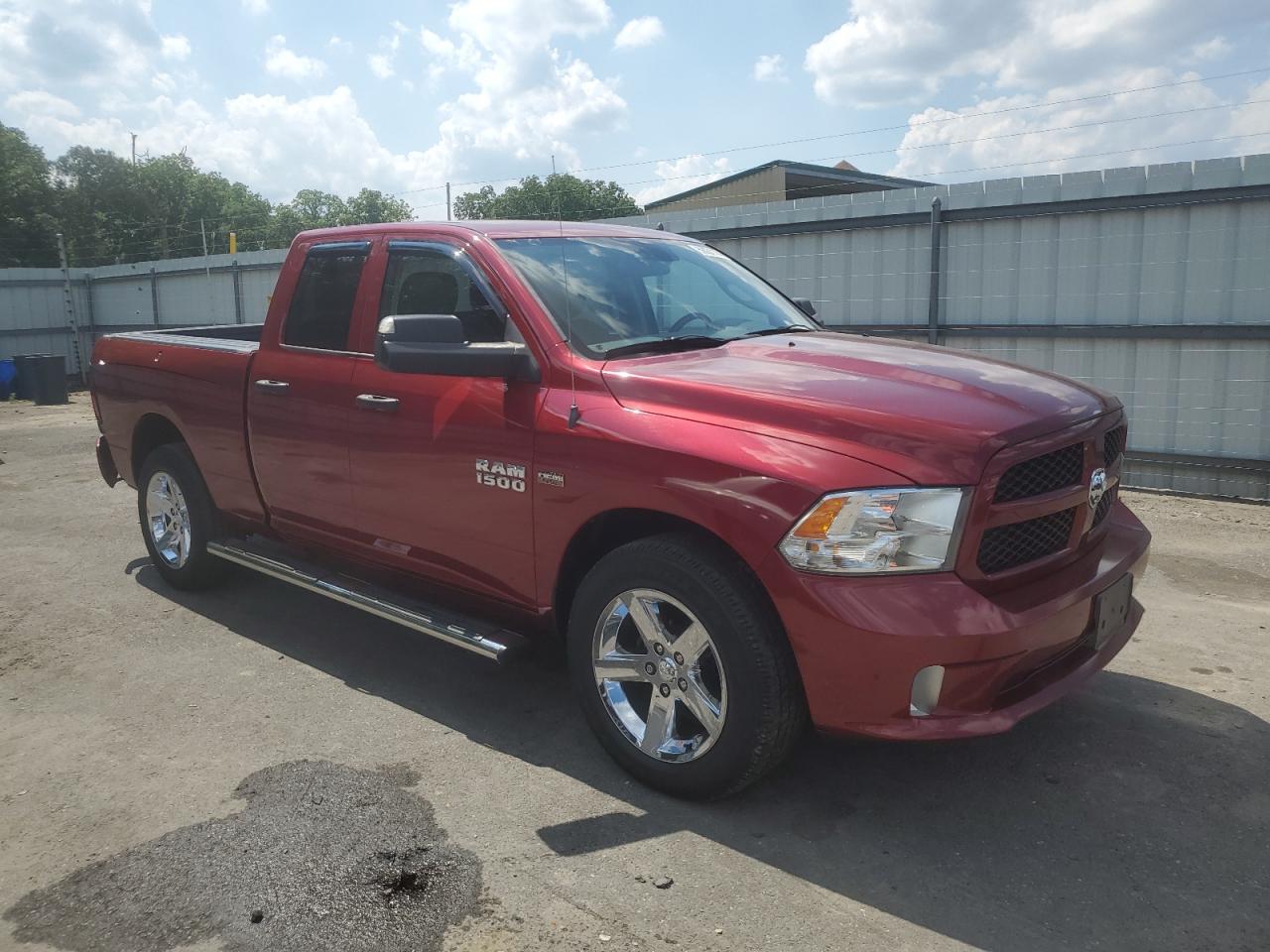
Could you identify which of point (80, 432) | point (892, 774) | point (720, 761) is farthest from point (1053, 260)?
point (80, 432)

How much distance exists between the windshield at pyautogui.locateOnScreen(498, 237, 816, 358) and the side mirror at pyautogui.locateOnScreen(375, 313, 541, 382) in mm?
254

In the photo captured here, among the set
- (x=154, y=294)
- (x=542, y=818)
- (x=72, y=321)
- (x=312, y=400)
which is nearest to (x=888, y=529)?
(x=542, y=818)

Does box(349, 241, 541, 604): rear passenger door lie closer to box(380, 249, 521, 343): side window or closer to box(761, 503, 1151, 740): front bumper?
box(380, 249, 521, 343): side window

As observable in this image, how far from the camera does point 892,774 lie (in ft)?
11.9

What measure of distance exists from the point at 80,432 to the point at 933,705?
45.9ft

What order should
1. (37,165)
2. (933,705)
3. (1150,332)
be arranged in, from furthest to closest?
1. (37,165)
2. (1150,332)
3. (933,705)

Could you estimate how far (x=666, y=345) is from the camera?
3.87 m

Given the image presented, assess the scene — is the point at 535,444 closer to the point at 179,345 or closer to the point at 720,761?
the point at 720,761

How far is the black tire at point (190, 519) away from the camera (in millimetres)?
5496

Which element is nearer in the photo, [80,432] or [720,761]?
[720,761]

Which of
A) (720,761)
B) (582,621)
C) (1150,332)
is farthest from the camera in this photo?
(1150,332)

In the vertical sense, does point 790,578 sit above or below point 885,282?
below

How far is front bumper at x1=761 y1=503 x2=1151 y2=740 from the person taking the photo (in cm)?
283

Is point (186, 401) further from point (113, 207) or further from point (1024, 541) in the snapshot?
point (113, 207)
